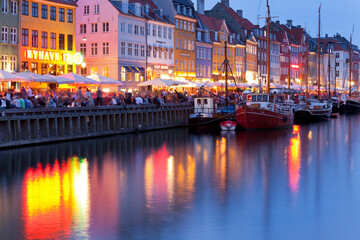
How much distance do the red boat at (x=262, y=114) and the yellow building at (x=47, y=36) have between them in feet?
48.0

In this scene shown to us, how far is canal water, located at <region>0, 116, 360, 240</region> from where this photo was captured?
17.0 meters

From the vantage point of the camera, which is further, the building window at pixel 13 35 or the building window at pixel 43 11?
the building window at pixel 43 11

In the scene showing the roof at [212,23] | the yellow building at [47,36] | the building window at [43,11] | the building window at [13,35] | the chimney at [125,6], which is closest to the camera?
the building window at [13,35]

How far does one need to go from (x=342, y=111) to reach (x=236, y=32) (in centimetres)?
2730

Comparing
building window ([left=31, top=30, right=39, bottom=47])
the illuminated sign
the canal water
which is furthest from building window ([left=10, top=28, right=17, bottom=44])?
the canal water

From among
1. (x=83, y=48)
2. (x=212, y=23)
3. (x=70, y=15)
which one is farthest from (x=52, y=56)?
(x=212, y=23)

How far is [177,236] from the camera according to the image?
1627 centimetres

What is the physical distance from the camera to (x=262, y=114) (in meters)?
50.6

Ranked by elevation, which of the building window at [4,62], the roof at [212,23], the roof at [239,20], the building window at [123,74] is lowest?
the building window at [123,74]

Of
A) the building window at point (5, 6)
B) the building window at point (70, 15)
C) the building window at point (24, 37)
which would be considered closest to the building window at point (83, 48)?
the building window at point (70, 15)

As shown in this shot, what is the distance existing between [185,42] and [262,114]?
41514mm

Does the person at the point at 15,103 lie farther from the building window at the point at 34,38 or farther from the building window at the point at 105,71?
the building window at the point at 105,71

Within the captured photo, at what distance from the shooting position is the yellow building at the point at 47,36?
59.3 metres

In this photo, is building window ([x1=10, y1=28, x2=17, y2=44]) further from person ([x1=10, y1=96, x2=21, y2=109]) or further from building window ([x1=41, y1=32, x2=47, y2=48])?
person ([x1=10, y1=96, x2=21, y2=109])
